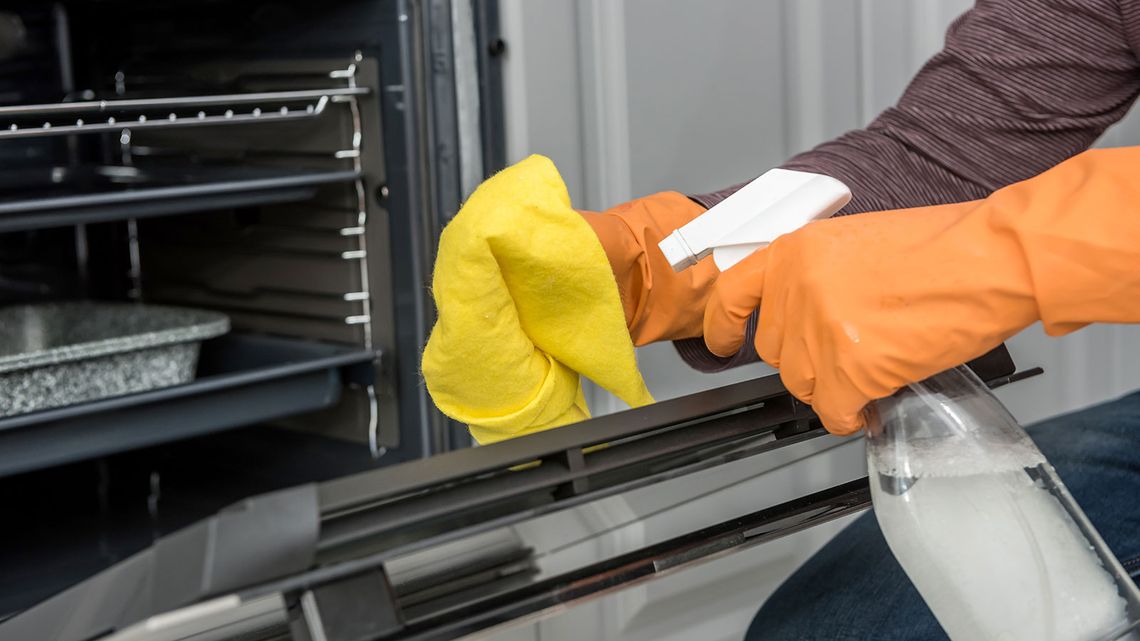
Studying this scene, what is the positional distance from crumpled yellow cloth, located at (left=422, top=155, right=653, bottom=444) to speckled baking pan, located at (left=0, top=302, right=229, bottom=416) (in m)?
0.54

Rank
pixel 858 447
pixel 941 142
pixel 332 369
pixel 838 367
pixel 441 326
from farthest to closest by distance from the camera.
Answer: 1. pixel 332 369
2. pixel 941 142
3. pixel 858 447
4. pixel 441 326
5. pixel 838 367

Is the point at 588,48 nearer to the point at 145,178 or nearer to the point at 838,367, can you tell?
the point at 145,178

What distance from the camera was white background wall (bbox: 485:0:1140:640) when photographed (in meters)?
1.35

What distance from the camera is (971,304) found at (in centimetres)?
69

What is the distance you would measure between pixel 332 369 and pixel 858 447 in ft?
Result: 1.99

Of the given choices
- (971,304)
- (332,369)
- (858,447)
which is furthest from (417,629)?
(332,369)

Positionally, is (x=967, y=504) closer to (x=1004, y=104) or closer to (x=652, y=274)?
(x=652, y=274)

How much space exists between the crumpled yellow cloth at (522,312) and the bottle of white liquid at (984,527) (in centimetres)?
21

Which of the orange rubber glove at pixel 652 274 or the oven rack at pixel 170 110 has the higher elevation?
the oven rack at pixel 170 110

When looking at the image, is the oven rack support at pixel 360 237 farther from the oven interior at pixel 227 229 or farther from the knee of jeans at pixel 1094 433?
the knee of jeans at pixel 1094 433

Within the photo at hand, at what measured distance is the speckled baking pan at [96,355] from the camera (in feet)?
3.88

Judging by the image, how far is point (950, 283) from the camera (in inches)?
27.1

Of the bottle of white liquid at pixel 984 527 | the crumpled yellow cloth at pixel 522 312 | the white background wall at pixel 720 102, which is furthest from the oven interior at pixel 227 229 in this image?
the bottle of white liquid at pixel 984 527

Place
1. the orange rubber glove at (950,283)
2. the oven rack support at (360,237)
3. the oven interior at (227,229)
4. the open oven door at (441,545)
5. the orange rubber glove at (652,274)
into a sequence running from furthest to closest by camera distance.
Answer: the oven rack support at (360,237)
the oven interior at (227,229)
the orange rubber glove at (652,274)
the orange rubber glove at (950,283)
the open oven door at (441,545)
